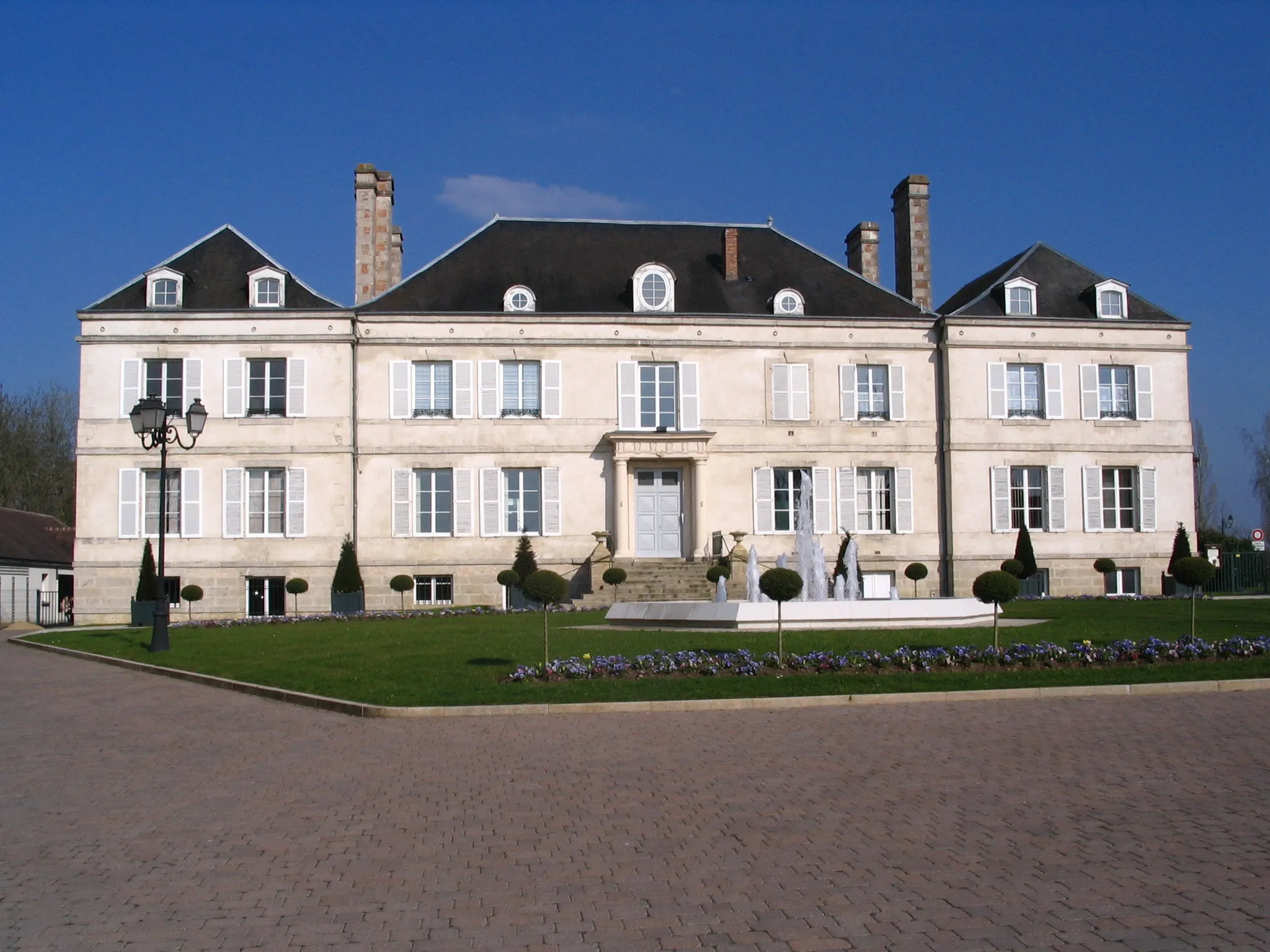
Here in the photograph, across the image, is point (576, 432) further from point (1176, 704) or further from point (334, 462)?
point (1176, 704)

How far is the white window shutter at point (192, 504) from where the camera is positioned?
105ft

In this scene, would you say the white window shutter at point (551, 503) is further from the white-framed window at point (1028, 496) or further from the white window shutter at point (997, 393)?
the white-framed window at point (1028, 496)

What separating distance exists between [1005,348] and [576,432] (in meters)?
12.8

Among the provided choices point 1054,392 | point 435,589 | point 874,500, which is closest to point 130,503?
point 435,589

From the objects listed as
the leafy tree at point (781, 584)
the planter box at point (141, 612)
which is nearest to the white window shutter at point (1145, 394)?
the leafy tree at point (781, 584)

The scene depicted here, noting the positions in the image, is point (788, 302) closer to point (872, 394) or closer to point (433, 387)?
point (872, 394)

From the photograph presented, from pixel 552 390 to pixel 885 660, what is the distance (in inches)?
751

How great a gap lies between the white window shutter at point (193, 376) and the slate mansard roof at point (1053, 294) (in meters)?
21.3

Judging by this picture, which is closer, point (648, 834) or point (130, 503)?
point (648, 834)

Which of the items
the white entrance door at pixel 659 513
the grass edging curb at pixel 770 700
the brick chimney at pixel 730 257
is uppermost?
the brick chimney at pixel 730 257

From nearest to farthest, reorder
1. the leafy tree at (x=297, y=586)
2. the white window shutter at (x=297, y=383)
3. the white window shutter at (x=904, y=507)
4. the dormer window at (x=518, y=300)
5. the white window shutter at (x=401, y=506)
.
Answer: the leafy tree at (x=297, y=586) < the white window shutter at (x=297, y=383) < the white window shutter at (x=401, y=506) < the dormer window at (x=518, y=300) < the white window shutter at (x=904, y=507)

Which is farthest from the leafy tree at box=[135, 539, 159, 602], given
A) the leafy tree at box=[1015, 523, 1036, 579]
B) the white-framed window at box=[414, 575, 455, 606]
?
the leafy tree at box=[1015, 523, 1036, 579]

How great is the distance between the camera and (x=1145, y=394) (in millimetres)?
34594

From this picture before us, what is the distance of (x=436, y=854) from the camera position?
719 cm
